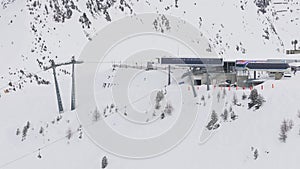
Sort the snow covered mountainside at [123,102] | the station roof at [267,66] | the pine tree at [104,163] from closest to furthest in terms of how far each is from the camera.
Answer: the snow covered mountainside at [123,102], the pine tree at [104,163], the station roof at [267,66]

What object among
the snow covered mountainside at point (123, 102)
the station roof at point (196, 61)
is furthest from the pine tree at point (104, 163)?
the station roof at point (196, 61)

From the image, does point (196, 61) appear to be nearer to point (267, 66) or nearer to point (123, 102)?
point (267, 66)

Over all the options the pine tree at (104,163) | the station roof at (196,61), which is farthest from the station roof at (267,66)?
the pine tree at (104,163)

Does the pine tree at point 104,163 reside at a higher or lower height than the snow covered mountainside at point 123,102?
lower

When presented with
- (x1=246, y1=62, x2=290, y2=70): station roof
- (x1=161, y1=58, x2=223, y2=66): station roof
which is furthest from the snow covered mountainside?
(x1=246, y1=62, x2=290, y2=70): station roof

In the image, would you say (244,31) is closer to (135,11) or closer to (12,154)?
(135,11)

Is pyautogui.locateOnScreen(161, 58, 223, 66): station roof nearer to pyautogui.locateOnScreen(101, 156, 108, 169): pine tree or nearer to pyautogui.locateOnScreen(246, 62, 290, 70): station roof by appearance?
pyautogui.locateOnScreen(246, 62, 290, 70): station roof

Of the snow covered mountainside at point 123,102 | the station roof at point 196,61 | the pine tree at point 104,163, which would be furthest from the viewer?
the station roof at point 196,61

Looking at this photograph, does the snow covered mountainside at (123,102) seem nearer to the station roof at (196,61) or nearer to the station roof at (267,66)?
the station roof at (196,61)

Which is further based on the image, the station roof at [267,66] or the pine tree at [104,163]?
the station roof at [267,66]
